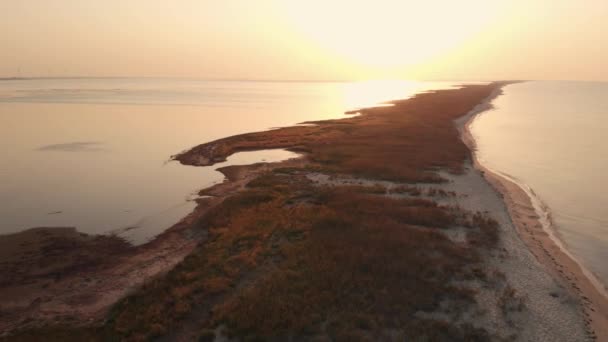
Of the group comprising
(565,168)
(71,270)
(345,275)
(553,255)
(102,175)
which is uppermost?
(102,175)

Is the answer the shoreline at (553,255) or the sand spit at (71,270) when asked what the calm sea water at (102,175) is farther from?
the shoreline at (553,255)

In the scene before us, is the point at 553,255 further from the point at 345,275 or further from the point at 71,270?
the point at 71,270

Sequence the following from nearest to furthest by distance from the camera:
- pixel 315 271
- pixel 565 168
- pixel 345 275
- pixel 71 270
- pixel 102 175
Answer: pixel 345 275 → pixel 315 271 → pixel 71 270 → pixel 102 175 → pixel 565 168

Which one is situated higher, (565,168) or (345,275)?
(345,275)

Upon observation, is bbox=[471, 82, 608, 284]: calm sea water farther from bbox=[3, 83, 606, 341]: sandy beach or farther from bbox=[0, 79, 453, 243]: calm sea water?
bbox=[0, 79, 453, 243]: calm sea water

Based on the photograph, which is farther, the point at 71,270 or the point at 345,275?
the point at 71,270

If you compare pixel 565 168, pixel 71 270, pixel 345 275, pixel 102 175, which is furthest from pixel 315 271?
pixel 565 168

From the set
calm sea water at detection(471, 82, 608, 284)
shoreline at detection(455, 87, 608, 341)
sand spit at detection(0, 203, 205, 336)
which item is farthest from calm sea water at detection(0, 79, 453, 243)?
calm sea water at detection(471, 82, 608, 284)

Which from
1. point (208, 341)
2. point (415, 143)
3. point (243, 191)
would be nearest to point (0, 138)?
point (243, 191)
